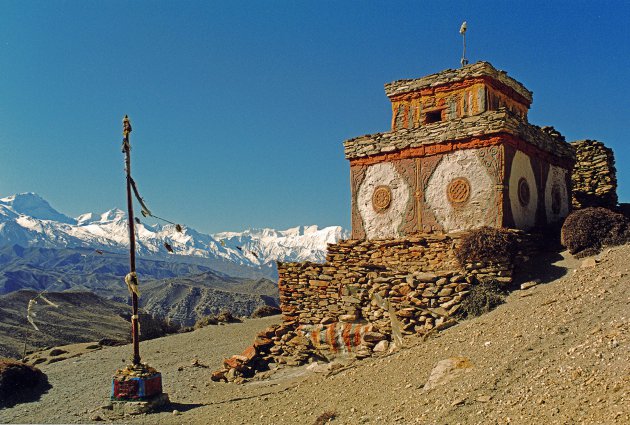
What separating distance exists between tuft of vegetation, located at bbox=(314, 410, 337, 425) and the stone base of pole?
6194mm

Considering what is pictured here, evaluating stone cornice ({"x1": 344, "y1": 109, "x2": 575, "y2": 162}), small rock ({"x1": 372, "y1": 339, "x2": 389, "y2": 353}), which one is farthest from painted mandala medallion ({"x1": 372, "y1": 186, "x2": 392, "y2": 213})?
small rock ({"x1": 372, "y1": 339, "x2": 389, "y2": 353})

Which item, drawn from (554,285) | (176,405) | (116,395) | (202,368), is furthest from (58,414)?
(554,285)

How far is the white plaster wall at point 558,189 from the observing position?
2044 centimetres

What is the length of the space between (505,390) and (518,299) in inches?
233

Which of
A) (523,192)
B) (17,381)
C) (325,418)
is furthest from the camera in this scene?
(17,381)

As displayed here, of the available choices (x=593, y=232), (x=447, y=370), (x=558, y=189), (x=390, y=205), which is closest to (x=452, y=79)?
(x=390, y=205)

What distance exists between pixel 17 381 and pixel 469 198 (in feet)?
58.7

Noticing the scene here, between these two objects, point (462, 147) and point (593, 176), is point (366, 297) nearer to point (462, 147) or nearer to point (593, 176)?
point (462, 147)

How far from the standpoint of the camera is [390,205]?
64.1 ft

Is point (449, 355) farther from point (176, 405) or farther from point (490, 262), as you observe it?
point (176, 405)

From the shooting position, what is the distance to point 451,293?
14.8 m

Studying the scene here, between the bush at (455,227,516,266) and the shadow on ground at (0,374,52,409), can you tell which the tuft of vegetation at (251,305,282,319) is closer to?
the shadow on ground at (0,374,52,409)

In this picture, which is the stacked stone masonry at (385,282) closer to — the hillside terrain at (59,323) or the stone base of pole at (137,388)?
the stone base of pole at (137,388)

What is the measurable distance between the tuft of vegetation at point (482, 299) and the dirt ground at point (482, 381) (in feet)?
1.32
